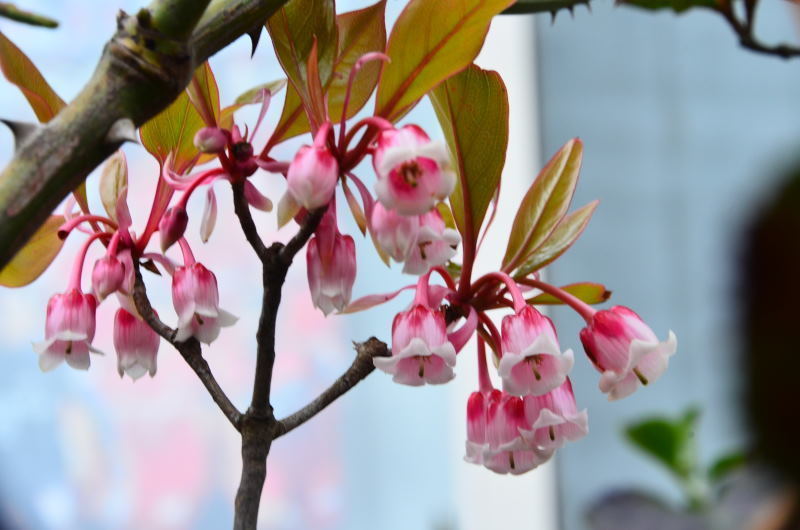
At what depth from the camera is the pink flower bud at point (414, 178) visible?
0.69 feet

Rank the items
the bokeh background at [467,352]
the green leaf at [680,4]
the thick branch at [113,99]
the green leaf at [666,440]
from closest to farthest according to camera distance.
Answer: the thick branch at [113,99], the green leaf at [680,4], the green leaf at [666,440], the bokeh background at [467,352]

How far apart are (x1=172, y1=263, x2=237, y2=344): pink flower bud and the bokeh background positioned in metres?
0.93

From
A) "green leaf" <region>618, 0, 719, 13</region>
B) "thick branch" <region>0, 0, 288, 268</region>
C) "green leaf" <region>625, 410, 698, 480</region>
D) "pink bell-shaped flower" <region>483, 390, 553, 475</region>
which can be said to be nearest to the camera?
"thick branch" <region>0, 0, 288, 268</region>

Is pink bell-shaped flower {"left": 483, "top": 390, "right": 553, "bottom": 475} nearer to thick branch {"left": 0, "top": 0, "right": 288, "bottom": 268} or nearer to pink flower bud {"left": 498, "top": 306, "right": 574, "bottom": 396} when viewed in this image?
pink flower bud {"left": 498, "top": 306, "right": 574, "bottom": 396}

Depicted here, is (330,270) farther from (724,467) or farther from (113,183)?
(724,467)

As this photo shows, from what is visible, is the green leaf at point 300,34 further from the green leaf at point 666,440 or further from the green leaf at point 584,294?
the green leaf at point 666,440

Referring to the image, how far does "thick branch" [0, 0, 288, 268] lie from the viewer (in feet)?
0.57

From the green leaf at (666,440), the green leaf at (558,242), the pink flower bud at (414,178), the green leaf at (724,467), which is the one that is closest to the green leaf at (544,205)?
the green leaf at (558,242)

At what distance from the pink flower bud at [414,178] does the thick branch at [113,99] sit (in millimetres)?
48

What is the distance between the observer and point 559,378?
0.84ft

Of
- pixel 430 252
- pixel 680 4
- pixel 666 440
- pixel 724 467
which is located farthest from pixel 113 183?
pixel 724 467

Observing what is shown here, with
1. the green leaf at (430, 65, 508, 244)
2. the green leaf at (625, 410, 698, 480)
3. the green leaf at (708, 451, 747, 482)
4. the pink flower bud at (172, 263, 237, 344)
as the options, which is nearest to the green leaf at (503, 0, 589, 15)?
the green leaf at (430, 65, 508, 244)

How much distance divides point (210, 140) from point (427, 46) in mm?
75

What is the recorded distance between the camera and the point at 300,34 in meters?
0.27
